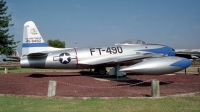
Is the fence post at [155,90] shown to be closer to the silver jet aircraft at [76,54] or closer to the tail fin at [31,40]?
the silver jet aircraft at [76,54]

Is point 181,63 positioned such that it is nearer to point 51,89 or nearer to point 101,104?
point 101,104

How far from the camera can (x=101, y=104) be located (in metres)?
7.25

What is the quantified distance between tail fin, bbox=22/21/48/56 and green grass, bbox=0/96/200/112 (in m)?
8.12

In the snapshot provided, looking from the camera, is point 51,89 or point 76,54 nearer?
point 51,89

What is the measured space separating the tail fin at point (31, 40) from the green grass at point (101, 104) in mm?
8121

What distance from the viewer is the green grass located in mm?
6633

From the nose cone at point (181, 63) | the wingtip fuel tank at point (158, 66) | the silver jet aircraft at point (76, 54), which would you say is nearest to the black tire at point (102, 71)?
the silver jet aircraft at point (76, 54)

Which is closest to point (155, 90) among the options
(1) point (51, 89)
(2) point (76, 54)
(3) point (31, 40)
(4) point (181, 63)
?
(1) point (51, 89)

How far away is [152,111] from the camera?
6348 mm

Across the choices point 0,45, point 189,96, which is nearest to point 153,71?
point 189,96

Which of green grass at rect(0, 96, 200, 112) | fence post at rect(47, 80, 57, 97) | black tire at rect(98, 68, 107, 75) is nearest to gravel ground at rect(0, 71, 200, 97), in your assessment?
fence post at rect(47, 80, 57, 97)

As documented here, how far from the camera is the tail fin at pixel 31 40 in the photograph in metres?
15.8

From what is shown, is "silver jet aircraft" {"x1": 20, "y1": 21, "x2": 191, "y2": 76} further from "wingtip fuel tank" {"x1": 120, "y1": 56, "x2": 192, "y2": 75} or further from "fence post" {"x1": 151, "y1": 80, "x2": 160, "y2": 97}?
"fence post" {"x1": 151, "y1": 80, "x2": 160, "y2": 97}

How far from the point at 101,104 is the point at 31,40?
1067cm
